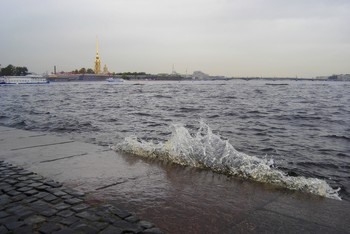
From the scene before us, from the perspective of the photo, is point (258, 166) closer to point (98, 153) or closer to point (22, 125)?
point (98, 153)

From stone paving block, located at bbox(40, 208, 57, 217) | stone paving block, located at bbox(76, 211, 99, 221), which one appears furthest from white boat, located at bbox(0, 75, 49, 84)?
stone paving block, located at bbox(76, 211, 99, 221)

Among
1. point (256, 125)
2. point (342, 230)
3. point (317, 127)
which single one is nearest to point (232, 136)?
point (256, 125)

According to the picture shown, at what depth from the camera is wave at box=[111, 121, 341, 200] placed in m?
4.79

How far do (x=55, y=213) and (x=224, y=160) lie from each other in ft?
11.0

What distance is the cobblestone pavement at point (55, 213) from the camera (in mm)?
2916

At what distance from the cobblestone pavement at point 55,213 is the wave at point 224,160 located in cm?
238

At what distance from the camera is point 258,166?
17.3 ft

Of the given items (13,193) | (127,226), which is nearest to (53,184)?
(13,193)

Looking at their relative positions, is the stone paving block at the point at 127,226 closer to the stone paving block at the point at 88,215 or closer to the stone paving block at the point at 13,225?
the stone paving block at the point at 88,215

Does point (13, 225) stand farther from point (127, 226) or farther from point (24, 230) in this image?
point (127, 226)

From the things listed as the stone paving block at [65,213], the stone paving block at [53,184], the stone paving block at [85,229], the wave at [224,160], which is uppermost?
the stone paving block at [85,229]

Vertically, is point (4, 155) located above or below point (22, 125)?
above

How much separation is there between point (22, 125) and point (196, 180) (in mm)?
11885

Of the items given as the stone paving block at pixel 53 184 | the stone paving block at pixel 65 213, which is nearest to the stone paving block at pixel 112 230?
the stone paving block at pixel 65 213
